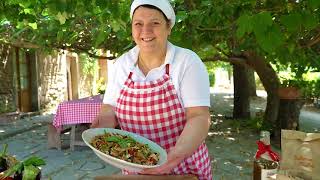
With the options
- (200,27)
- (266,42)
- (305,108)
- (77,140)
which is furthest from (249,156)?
(305,108)

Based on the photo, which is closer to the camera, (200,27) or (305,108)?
(200,27)

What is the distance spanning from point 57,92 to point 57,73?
68 cm

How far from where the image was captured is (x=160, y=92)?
1.97 meters

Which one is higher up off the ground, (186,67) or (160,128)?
(186,67)

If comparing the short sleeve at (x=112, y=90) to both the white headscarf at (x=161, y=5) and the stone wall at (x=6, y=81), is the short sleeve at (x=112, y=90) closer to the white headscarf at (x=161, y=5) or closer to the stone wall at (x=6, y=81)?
the white headscarf at (x=161, y=5)

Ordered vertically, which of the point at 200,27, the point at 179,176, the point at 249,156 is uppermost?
the point at 200,27

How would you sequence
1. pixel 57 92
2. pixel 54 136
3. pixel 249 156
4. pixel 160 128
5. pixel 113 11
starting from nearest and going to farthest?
pixel 160 128 → pixel 113 11 → pixel 249 156 → pixel 54 136 → pixel 57 92

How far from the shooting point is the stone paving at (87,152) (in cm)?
581

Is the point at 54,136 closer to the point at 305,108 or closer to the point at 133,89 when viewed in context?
the point at 133,89

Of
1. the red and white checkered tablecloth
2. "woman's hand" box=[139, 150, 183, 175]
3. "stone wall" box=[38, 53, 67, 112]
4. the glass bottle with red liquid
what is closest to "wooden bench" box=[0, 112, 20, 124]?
"stone wall" box=[38, 53, 67, 112]

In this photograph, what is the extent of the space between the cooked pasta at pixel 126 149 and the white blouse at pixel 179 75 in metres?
0.22

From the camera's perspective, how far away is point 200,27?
3.77 metres

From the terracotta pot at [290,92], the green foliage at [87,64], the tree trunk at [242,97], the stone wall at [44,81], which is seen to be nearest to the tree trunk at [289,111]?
the terracotta pot at [290,92]

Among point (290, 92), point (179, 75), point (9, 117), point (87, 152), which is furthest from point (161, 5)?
point (9, 117)
